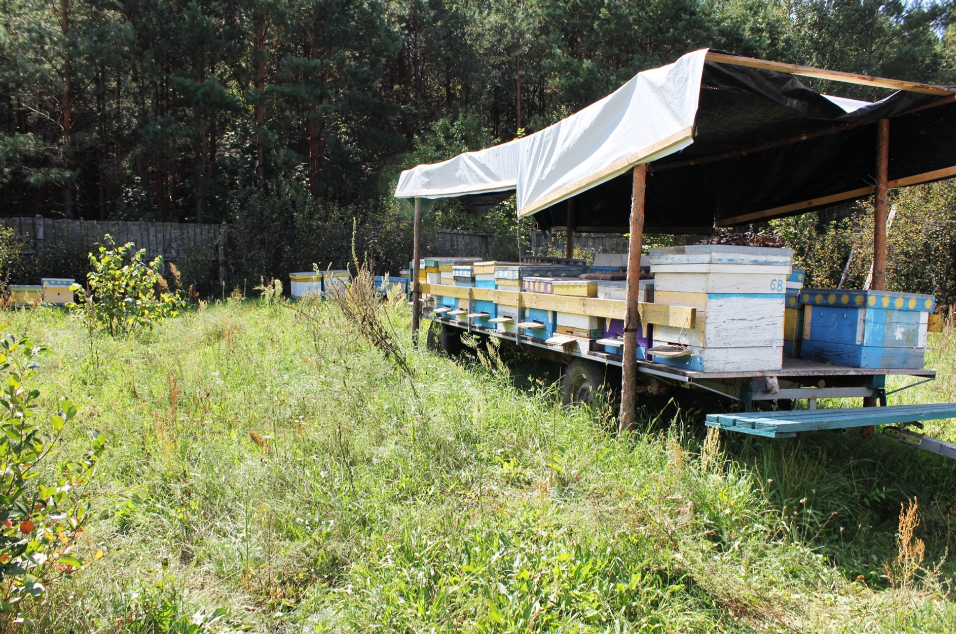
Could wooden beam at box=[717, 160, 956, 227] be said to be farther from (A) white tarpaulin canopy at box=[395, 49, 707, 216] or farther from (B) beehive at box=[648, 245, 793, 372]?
(A) white tarpaulin canopy at box=[395, 49, 707, 216]

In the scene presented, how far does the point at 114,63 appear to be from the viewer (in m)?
17.0

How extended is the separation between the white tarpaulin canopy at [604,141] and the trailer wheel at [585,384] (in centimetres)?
148

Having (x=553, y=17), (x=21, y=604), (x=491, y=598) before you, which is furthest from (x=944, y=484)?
(x=553, y=17)

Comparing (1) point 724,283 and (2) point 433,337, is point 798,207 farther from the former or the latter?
(2) point 433,337

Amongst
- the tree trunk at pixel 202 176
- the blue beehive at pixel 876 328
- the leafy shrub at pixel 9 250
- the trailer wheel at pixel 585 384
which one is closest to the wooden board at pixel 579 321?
the trailer wheel at pixel 585 384

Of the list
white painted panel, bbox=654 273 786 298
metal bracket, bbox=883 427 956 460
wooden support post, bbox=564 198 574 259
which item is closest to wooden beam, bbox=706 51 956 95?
white painted panel, bbox=654 273 786 298

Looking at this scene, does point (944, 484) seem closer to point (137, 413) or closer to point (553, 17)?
point (137, 413)

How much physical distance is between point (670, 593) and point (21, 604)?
2.92 m

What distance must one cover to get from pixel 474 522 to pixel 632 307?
75.5 inches

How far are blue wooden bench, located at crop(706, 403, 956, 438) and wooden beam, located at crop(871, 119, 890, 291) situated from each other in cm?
174

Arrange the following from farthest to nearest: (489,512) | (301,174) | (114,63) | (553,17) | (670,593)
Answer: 1. (553,17)
2. (301,174)
3. (114,63)
4. (489,512)
5. (670,593)

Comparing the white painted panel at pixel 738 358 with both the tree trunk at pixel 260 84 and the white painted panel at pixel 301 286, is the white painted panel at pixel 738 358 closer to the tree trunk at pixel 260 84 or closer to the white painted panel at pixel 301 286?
the white painted panel at pixel 301 286

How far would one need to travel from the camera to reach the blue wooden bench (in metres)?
3.32

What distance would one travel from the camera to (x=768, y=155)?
6.33 metres
